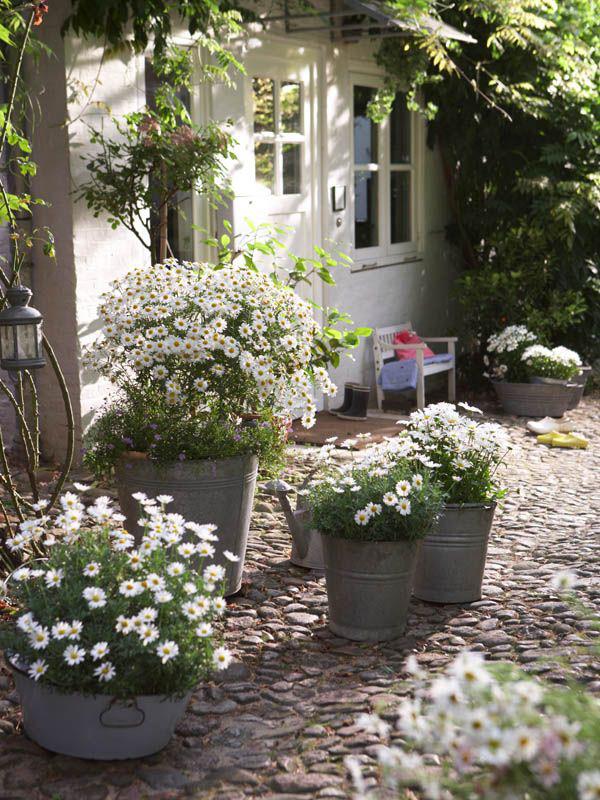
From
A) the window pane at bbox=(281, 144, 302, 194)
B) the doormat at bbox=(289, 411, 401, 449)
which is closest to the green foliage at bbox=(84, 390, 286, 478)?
the doormat at bbox=(289, 411, 401, 449)

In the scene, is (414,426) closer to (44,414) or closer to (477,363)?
(44,414)

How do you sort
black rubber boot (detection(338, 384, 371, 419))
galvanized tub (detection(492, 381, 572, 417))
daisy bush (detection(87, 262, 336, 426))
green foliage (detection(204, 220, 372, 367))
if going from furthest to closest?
1. galvanized tub (detection(492, 381, 572, 417))
2. black rubber boot (detection(338, 384, 371, 419))
3. green foliage (detection(204, 220, 372, 367))
4. daisy bush (detection(87, 262, 336, 426))

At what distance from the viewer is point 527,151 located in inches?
401

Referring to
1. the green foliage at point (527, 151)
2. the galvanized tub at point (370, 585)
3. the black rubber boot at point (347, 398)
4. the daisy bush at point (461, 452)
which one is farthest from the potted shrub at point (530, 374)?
the galvanized tub at point (370, 585)

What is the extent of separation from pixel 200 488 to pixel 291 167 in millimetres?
4812

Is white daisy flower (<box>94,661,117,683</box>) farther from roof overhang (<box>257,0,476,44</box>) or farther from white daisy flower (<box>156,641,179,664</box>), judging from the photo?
roof overhang (<box>257,0,476,44</box>)

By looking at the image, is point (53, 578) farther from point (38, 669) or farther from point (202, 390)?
point (202, 390)

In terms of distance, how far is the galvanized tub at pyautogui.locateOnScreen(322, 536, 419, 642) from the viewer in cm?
411

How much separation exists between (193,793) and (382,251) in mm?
7424

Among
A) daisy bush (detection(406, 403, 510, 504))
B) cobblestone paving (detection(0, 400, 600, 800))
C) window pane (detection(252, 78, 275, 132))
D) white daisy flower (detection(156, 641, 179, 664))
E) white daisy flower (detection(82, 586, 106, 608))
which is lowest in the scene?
cobblestone paving (detection(0, 400, 600, 800))

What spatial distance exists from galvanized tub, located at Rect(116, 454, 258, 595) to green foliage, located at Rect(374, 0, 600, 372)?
5.62 metres

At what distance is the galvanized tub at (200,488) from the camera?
436 centimetres

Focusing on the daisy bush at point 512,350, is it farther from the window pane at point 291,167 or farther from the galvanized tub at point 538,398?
the window pane at point 291,167

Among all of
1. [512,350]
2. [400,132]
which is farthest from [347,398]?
[400,132]
